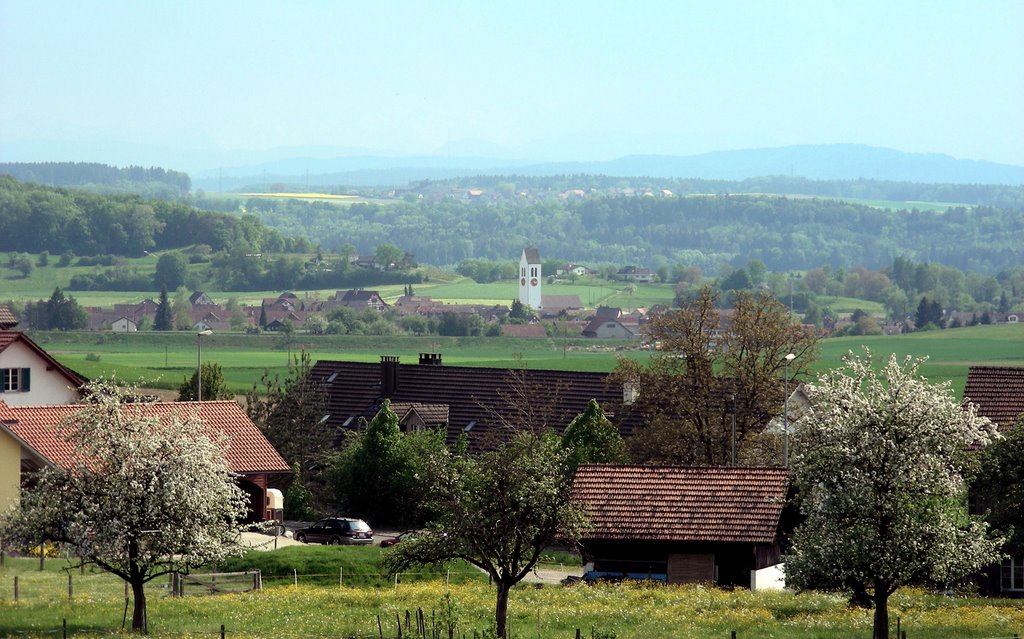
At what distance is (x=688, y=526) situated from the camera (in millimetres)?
41781

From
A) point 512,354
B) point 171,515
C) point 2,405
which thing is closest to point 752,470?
point 171,515

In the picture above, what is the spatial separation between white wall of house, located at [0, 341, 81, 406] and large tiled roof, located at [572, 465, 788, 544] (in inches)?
1188

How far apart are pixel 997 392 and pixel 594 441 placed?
41.3 ft

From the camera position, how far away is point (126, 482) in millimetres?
34438

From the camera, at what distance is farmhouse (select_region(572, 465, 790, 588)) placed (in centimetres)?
4156

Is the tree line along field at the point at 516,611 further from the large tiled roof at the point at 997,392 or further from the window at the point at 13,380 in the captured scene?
the window at the point at 13,380

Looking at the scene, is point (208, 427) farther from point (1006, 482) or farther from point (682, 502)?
point (1006, 482)

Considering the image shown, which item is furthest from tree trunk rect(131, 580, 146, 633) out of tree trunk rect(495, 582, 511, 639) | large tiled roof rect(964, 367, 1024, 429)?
large tiled roof rect(964, 367, 1024, 429)

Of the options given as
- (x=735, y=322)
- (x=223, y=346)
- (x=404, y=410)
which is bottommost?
(x=223, y=346)

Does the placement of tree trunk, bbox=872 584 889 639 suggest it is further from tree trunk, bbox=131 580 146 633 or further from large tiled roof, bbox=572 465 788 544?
tree trunk, bbox=131 580 146 633

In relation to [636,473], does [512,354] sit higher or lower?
lower

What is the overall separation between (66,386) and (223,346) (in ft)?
351

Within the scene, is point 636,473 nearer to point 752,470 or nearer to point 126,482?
point 752,470

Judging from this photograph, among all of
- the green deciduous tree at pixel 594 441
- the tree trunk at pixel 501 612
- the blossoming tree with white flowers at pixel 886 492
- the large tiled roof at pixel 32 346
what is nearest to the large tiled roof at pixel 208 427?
the green deciduous tree at pixel 594 441
